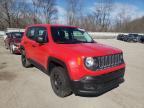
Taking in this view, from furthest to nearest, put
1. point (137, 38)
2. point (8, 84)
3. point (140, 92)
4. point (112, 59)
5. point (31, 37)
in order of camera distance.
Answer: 1. point (137, 38)
2. point (31, 37)
3. point (8, 84)
4. point (140, 92)
5. point (112, 59)

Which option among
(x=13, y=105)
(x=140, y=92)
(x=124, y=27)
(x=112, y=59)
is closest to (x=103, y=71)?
(x=112, y=59)

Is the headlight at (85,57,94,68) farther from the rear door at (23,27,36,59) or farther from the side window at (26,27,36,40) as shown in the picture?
the side window at (26,27,36,40)

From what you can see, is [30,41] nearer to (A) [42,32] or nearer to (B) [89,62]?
(A) [42,32]

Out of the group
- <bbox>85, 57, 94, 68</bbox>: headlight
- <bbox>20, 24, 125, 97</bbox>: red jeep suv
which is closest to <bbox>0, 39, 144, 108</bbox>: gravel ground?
<bbox>20, 24, 125, 97</bbox>: red jeep suv

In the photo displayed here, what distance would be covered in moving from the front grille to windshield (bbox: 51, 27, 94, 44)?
1.36 meters

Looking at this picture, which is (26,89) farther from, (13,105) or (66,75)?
(66,75)

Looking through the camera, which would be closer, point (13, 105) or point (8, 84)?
point (13, 105)

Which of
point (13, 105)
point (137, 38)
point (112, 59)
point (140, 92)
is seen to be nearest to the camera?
point (13, 105)

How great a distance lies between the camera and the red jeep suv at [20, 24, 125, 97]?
4.82 m

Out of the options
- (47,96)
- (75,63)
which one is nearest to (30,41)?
(47,96)

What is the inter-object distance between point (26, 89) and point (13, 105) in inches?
46.3

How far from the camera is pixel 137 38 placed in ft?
115

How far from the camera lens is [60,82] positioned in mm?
5469

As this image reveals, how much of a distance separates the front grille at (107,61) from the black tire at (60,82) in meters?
0.89
